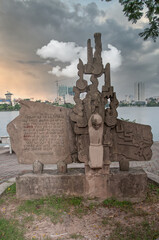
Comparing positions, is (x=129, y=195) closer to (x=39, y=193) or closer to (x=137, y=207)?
(x=137, y=207)

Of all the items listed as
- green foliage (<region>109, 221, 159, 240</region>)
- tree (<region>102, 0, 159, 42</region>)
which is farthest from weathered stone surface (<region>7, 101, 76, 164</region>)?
tree (<region>102, 0, 159, 42</region>)

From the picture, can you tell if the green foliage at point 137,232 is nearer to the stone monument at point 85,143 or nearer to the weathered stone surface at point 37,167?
the stone monument at point 85,143

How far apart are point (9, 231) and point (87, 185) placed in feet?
5.73

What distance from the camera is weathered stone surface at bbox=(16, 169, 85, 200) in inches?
152

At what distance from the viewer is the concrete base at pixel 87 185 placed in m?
3.83

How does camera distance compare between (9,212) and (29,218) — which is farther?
(9,212)

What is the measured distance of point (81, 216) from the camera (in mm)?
3299

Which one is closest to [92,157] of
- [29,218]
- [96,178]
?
[96,178]

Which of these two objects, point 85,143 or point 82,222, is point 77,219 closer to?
point 82,222

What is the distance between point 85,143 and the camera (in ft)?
12.7

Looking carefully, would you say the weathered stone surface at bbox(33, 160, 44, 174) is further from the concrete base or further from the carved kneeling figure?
the carved kneeling figure

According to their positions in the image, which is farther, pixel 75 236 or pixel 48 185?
pixel 48 185

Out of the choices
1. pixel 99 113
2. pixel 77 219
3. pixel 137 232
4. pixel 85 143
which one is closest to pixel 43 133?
pixel 85 143

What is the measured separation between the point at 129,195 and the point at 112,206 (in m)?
0.50
